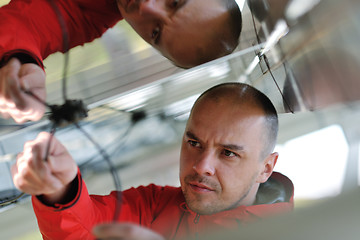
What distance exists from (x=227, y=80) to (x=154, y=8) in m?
0.34

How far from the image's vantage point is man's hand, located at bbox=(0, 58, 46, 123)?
0.42m

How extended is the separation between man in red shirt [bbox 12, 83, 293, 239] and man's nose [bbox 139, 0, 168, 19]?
0.17 meters

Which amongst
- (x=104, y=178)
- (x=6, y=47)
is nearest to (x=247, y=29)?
(x=6, y=47)

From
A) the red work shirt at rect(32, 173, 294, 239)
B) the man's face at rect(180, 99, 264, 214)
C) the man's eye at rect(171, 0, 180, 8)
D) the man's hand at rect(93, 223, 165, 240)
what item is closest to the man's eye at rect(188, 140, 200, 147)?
the man's face at rect(180, 99, 264, 214)

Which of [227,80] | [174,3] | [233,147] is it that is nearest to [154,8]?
[174,3]

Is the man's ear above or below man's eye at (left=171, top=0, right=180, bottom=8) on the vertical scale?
below

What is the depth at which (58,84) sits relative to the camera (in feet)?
2.46

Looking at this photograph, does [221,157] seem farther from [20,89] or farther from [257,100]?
[20,89]

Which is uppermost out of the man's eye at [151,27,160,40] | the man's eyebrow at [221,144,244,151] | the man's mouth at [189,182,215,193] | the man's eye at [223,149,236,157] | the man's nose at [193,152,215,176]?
the man's eye at [151,27,160,40]

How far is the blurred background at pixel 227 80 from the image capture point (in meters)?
0.38

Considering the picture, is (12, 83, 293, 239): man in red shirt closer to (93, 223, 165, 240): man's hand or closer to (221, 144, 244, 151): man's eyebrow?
(221, 144, 244, 151): man's eyebrow

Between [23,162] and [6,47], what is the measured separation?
24 cm

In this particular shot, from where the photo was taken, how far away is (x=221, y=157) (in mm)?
559

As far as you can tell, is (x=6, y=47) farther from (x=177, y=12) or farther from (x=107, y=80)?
(x=107, y=80)
